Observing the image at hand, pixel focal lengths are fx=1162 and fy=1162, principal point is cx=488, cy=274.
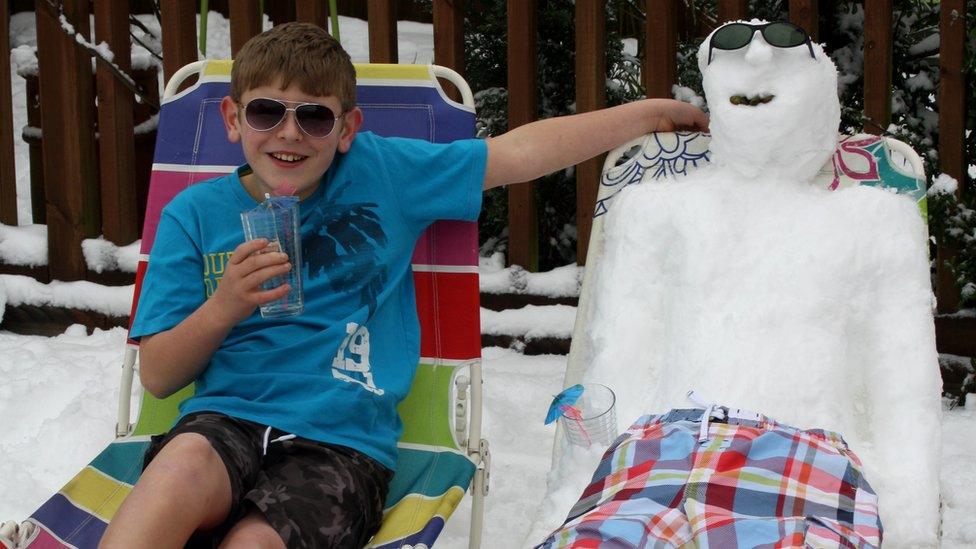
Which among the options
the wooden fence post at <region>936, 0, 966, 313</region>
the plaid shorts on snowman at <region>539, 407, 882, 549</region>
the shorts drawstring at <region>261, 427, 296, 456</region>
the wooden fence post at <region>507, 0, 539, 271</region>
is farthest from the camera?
the wooden fence post at <region>507, 0, 539, 271</region>

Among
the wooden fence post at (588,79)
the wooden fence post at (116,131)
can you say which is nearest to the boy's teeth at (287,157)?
the wooden fence post at (588,79)

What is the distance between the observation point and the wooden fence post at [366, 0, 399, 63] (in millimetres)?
4141

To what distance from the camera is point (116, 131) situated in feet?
14.9

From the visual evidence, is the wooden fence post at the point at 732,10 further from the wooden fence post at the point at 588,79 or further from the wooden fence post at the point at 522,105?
the wooden fence post at the point at 522,105

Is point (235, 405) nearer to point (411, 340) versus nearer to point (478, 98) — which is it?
point (411, 340)

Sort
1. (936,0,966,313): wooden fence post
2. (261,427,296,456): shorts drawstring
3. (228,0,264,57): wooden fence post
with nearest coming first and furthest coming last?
(261,427,296,456): shorts drawstring → (936,0,966,313): wooden fence post → (228,0,264,57): wooden fence post

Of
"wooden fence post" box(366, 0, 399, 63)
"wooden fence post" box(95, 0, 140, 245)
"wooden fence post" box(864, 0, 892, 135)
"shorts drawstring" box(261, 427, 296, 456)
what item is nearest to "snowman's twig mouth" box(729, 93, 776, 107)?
"shorts drawstring" box(261, 427, 296, 456)

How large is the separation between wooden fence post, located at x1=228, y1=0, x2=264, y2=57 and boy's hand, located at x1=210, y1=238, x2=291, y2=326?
2.26 m

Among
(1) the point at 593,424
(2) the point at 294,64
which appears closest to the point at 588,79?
(2) the point at 294,64

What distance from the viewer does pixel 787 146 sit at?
7.67 ft

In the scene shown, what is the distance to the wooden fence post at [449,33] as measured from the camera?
4.02m

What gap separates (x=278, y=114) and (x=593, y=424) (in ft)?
2.95

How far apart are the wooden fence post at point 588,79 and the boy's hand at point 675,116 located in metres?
1.17

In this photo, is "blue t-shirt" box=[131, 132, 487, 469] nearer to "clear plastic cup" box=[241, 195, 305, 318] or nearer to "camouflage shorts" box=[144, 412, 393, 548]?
"camouflage shorts" box=[144, 412, 393, 548]
